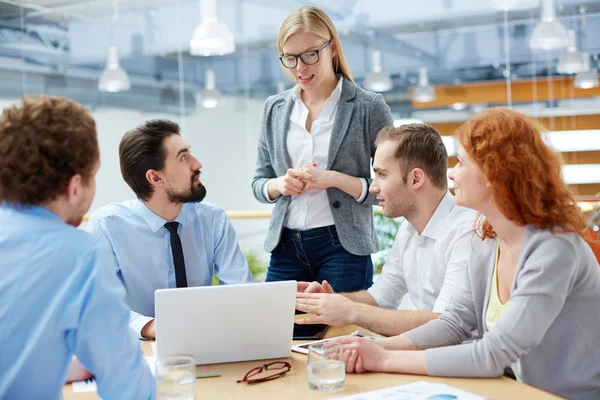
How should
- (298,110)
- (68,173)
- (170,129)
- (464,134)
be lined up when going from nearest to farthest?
(68,173) → (464,134) → (170,129) → (298,110)

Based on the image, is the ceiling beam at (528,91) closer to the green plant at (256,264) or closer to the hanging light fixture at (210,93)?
the hanging light fixture at (210,93)

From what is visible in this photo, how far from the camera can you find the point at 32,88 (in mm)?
5844

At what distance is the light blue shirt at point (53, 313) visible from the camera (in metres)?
1.21

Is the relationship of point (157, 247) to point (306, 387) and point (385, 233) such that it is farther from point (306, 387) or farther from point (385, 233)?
point (385, 233)

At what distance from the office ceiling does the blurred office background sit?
0.01 metres

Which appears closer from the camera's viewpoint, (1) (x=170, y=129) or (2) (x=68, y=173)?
(2) (x=68, y=173)

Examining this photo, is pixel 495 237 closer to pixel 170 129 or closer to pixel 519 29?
pixel 170 129

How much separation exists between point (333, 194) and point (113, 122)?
4.32 m

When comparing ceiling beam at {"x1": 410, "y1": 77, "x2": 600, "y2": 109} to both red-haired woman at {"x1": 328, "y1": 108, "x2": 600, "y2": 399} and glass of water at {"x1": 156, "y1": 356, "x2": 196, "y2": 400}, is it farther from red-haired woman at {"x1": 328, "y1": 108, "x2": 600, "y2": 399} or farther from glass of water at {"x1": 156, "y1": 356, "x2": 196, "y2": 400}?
glass of water at {"x1": 156, "y1": 356, "x2": 196, "y2": 400}

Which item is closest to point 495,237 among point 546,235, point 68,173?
point 546,235

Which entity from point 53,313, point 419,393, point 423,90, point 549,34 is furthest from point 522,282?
point 423,90

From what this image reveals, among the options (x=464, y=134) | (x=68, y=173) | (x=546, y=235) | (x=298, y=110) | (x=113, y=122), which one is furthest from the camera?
(x=113, y=122)

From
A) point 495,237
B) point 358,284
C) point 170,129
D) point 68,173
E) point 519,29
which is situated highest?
point 519,29

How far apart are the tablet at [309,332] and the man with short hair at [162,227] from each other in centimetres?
52
